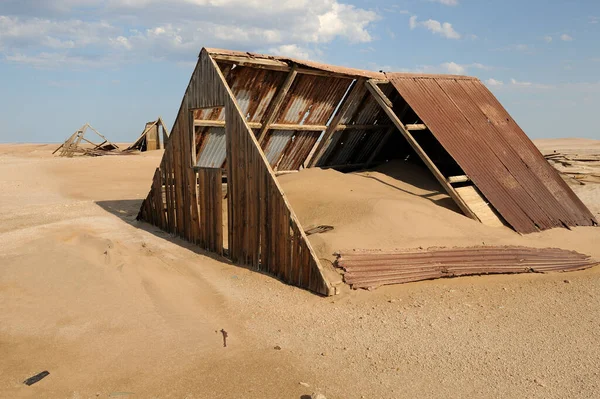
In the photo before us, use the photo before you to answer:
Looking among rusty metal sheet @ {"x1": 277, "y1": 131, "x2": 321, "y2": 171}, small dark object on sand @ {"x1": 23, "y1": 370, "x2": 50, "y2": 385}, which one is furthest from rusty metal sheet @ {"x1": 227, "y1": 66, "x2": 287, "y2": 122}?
small dark object on sand @ {"x1": 23, "y1": 370, "x2": 50, "y2": 385}

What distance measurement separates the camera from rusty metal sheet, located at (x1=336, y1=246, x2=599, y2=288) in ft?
22.4

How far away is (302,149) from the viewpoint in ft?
37.2

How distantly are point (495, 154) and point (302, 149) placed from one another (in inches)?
149

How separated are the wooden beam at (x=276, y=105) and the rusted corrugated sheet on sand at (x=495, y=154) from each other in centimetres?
208

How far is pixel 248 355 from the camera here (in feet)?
16.4

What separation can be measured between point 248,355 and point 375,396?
4.18 ft

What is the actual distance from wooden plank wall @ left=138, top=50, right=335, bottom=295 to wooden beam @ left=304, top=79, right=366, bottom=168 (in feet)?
10.9

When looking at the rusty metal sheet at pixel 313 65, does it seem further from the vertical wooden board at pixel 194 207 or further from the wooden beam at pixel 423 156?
the vertical wooden board at pixel 194 207

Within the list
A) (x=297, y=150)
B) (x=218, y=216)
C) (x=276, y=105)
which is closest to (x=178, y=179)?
(x=218, y=216)

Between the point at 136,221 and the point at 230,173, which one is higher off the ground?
the point at 230,173

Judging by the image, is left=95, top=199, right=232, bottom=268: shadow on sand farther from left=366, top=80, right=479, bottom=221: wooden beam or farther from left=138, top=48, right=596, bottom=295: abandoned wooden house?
left=366, top=80, right=479, bottom=221: wooden beam

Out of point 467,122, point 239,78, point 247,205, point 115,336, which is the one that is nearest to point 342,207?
point 247,205

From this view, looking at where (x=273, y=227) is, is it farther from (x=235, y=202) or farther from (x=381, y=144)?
(x=381, y=144)

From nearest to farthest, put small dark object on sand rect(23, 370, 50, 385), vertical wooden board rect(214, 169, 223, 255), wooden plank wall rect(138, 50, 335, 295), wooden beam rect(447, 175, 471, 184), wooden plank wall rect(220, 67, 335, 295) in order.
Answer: small dark object on sand rect(23, 370, 50, 385), wooden plank wall rect(220, 67, 335, 295), wooden plank wall rect(138, 50, 335, 295), vertical wooden board rect(214, 169, 223, 255), wooden beam rect(447, 175, 471, 184)
